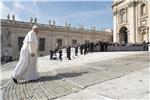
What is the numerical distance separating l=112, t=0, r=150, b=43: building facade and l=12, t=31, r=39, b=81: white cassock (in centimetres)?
3137

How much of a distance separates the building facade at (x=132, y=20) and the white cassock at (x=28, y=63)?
3137 cm


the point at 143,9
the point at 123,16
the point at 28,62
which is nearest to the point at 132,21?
the point at 143,9

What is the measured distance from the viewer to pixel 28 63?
28.3 ft

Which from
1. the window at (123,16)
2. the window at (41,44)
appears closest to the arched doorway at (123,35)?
the window at (123,16)

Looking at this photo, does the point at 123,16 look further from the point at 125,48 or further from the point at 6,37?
the point at 6,37

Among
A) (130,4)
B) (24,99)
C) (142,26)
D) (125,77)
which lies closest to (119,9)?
(130,4)

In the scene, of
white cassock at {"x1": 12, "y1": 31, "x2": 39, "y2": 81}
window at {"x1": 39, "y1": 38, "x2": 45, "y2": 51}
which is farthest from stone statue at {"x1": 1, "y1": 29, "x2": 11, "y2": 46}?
white cassock at {"x1": 12, "y1": 31, "x2": 39, "y2": 81}

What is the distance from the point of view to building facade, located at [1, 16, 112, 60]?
5144 centimetres

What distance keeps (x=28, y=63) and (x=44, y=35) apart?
48.8m

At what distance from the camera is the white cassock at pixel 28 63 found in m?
8.49

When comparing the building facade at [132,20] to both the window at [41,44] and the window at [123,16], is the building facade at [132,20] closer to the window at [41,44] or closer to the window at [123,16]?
the window at [123,16]

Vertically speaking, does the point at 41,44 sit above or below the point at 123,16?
below

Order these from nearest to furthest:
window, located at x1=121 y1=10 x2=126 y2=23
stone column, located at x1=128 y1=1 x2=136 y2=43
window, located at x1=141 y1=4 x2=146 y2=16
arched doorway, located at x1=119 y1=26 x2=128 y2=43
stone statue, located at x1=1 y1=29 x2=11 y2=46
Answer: window, located at x1=141 y1=4 x2=146 y2=16, stone column, located at x1=128 y1=1 x2=136 y2=43, window, located at x1=121 y1=10 x2=126 y2=23, arched doorway, located at x1=119 y1=26 x2=128 y2=43, stone statue, located at x1=1 y1=29 x2=11 y2=46

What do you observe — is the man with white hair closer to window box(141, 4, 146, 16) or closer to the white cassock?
the white cassock
